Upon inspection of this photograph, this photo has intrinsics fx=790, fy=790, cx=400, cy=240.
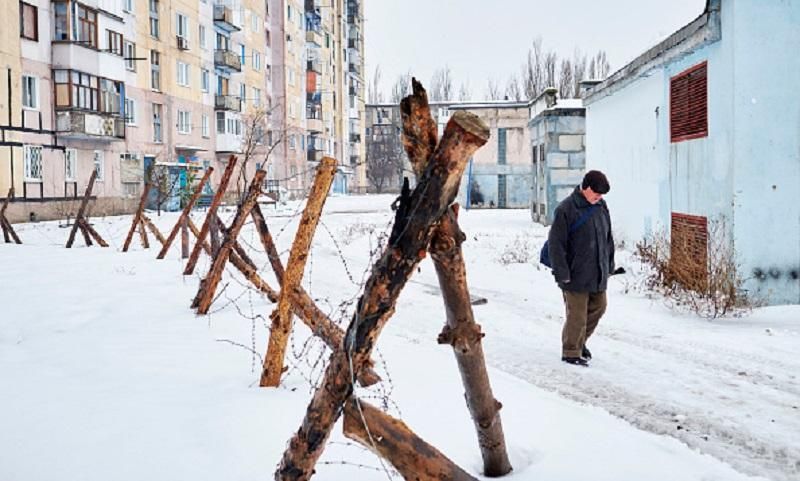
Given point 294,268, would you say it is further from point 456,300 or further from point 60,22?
point 60,22

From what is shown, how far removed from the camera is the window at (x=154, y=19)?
39.2 metres

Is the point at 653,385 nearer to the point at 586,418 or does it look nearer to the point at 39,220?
the point at 586,418

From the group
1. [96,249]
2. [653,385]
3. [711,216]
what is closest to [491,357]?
[653,385]

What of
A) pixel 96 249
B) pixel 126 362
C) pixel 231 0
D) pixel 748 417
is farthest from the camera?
pixel 231 0

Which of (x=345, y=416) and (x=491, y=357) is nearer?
(x=345, y=416)

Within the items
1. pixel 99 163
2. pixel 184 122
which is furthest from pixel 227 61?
pixel 99 163

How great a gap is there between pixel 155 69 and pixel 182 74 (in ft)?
8.72

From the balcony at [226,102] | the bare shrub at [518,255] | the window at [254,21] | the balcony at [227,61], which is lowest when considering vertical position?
the bare shrub at [518,255]

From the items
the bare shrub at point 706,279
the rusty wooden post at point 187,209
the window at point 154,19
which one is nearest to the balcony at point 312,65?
the window at point 154,19

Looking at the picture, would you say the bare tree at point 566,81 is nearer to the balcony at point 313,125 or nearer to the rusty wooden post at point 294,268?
the balcony at point 313,125

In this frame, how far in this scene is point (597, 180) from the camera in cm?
713

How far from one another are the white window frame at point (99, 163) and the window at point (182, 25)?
1028 cm

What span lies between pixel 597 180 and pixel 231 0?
145 feet

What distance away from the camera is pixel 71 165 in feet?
106
